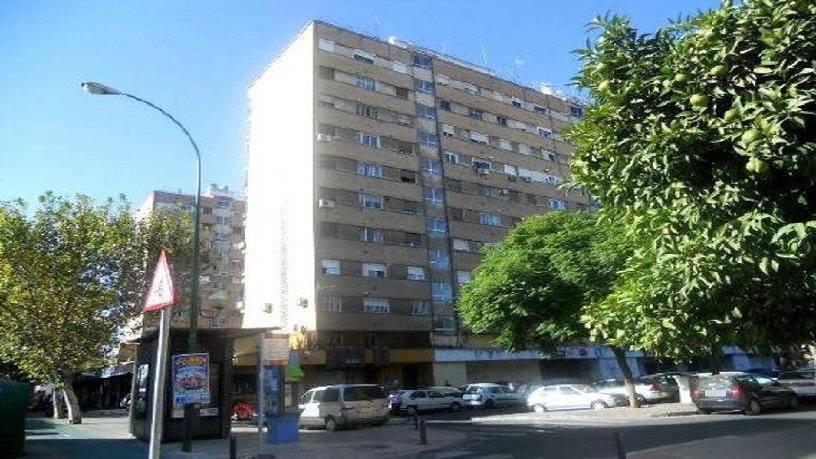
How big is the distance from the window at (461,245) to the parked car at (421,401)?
16.1 meters

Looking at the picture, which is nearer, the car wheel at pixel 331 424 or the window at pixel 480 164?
the car wheel at pixel 331 424

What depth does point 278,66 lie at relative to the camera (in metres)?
53.8

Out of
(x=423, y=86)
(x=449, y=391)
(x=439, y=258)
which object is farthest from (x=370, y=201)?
(x=449, y=391)

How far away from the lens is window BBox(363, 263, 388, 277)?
45.5 metres

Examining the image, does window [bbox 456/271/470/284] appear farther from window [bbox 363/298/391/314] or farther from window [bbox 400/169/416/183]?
window [bbox 400/169/416/183]

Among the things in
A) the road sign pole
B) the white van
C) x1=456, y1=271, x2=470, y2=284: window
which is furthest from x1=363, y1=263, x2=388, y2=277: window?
the road sign pole

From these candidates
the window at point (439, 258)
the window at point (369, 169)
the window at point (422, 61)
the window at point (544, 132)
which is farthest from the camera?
the window at point (544, 132)

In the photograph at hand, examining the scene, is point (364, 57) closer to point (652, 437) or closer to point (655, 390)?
point (655, 390)

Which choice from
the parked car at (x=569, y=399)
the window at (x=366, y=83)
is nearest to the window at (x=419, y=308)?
the parked car at (x=569, y=399)

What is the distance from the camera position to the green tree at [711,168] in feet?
15.6

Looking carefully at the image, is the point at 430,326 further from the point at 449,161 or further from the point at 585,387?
the point at 585,387

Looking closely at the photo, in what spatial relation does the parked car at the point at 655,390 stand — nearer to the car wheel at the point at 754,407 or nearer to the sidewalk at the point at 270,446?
the car wheel at the point at 754,407

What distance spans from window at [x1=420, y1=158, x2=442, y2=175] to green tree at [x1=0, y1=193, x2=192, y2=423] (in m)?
24.5

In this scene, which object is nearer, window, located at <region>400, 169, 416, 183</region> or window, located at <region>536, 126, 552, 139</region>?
window, located at <region>400, 169, 416, 183</region>
